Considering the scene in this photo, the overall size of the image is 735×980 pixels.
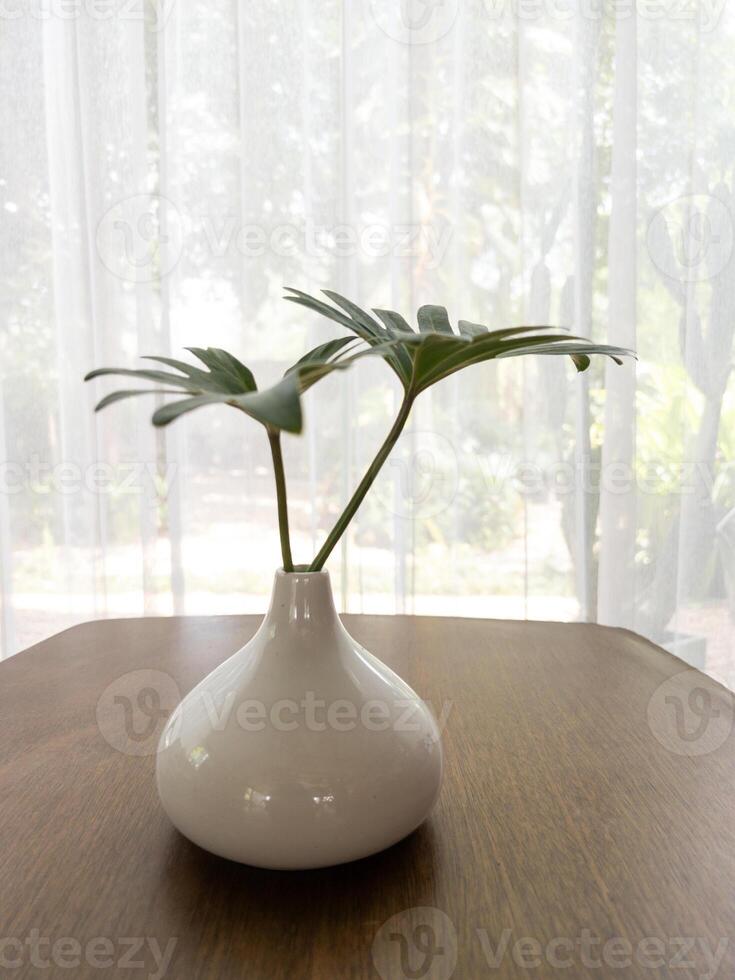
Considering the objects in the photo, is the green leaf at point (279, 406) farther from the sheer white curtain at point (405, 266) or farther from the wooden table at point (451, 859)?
the sheer white curtain at point (405, 266)

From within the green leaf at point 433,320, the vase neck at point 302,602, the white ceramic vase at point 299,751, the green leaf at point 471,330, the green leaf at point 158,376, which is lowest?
the white ceramic vase at point 299,751

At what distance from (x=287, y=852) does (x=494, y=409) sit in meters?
1.64

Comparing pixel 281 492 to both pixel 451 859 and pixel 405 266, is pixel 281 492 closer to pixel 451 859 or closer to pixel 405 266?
pixel 451 859

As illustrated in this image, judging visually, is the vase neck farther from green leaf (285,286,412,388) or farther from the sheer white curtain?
the sheer white curtain

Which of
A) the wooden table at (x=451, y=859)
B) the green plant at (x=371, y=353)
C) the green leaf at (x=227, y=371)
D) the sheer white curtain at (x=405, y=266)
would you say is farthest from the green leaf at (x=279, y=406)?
the sheer white curtain at (x=405, y=266)

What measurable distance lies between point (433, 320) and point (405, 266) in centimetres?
151

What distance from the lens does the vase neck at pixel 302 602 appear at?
1.77ft

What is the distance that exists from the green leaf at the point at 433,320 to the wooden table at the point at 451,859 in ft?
1.13

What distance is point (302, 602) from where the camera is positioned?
0.54m

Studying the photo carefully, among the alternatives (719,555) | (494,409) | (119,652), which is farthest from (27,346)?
(719,555)

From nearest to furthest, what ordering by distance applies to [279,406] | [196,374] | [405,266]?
[279,406] < [196,374] < [405,266]

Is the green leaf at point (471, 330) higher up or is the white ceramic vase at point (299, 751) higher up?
the green leaf at point (471, 330)

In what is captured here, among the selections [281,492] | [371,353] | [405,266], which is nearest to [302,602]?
[281,492]

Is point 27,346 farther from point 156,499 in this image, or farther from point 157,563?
point 157,563
